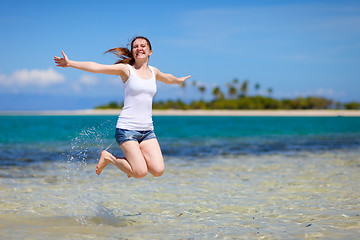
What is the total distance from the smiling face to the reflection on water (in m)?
2.88

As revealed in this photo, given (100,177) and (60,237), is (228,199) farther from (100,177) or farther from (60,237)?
(100,177)

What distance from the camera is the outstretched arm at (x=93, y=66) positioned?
6.05 meters

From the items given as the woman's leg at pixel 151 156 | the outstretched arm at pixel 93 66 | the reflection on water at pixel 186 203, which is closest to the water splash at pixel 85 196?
the reflection on water at pixel 186 203

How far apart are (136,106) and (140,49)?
982 mm

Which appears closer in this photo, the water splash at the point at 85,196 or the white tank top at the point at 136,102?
the white tank top at the point at 136,102

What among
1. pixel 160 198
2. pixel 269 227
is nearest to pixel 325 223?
pixel 269 227

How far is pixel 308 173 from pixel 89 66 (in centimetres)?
849

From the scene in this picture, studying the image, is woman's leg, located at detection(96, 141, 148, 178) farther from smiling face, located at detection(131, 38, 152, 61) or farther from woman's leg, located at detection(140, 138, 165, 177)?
smiling face, located at detection(131, 38, 152, 61)

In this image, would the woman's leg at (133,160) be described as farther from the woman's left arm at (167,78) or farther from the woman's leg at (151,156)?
the woman's left arm at (167,78)

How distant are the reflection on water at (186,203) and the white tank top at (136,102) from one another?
1.77 metres

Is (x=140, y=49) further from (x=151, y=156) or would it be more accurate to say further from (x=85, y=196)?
(x=85, y=196)

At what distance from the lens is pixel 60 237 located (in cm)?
Answer: 620

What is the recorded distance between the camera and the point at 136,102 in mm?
6414

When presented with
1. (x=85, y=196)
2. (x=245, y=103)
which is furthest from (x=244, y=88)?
(x=85, y=196)
